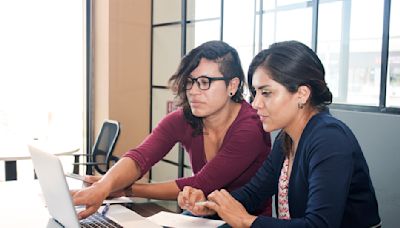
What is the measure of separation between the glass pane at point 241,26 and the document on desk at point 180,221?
7.63 ft

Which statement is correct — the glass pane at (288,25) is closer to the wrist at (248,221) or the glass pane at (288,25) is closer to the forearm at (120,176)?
the forearm at (120,176)

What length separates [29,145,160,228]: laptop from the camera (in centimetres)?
115

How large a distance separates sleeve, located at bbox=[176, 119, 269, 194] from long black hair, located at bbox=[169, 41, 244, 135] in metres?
0.20

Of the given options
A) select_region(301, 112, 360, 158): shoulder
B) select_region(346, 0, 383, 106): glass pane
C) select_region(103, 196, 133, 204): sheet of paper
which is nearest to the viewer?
select_region(301, 112, 360, 158): shoulder

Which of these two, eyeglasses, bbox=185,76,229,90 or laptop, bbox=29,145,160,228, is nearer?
laptop, bbox=29,145,160,228

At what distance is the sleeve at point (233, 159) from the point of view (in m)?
1.71

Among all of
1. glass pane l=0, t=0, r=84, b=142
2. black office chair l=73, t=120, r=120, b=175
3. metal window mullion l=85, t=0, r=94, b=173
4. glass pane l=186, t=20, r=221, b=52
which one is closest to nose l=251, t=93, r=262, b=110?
black office chair l=73, t=120, r=120, b=175

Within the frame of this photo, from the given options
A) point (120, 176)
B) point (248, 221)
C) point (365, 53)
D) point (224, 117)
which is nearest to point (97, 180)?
point (120, 176)

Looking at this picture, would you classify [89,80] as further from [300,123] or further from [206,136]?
[300,123]

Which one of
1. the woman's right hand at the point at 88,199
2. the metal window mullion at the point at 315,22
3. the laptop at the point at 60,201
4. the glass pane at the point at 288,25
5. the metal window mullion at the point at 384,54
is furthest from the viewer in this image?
the glass pane at the point at 288,25

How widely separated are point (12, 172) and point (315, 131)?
2716 mm

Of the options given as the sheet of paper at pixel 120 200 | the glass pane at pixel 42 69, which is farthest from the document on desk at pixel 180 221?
the glass pane at pixel 42 69

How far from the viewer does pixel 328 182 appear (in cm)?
121

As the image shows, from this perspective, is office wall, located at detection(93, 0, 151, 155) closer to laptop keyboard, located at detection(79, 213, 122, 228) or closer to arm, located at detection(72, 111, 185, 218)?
arm, located at detection(72, 111, 185, 218)
